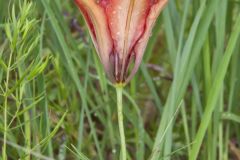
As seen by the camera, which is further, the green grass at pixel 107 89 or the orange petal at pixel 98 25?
the green grass at pixel 107 89

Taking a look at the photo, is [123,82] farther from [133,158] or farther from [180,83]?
[133,158]

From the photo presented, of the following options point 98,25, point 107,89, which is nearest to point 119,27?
point 98,25

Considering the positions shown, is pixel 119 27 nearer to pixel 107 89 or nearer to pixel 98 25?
pixel 98 25

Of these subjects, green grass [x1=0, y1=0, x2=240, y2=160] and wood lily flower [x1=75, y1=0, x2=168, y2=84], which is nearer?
wood lily flower [x1=75, y1=0, x2=168, y2=84]

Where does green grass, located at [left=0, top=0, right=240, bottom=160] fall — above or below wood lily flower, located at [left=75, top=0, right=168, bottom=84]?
below

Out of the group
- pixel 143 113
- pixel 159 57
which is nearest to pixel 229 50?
pixel 143 113
